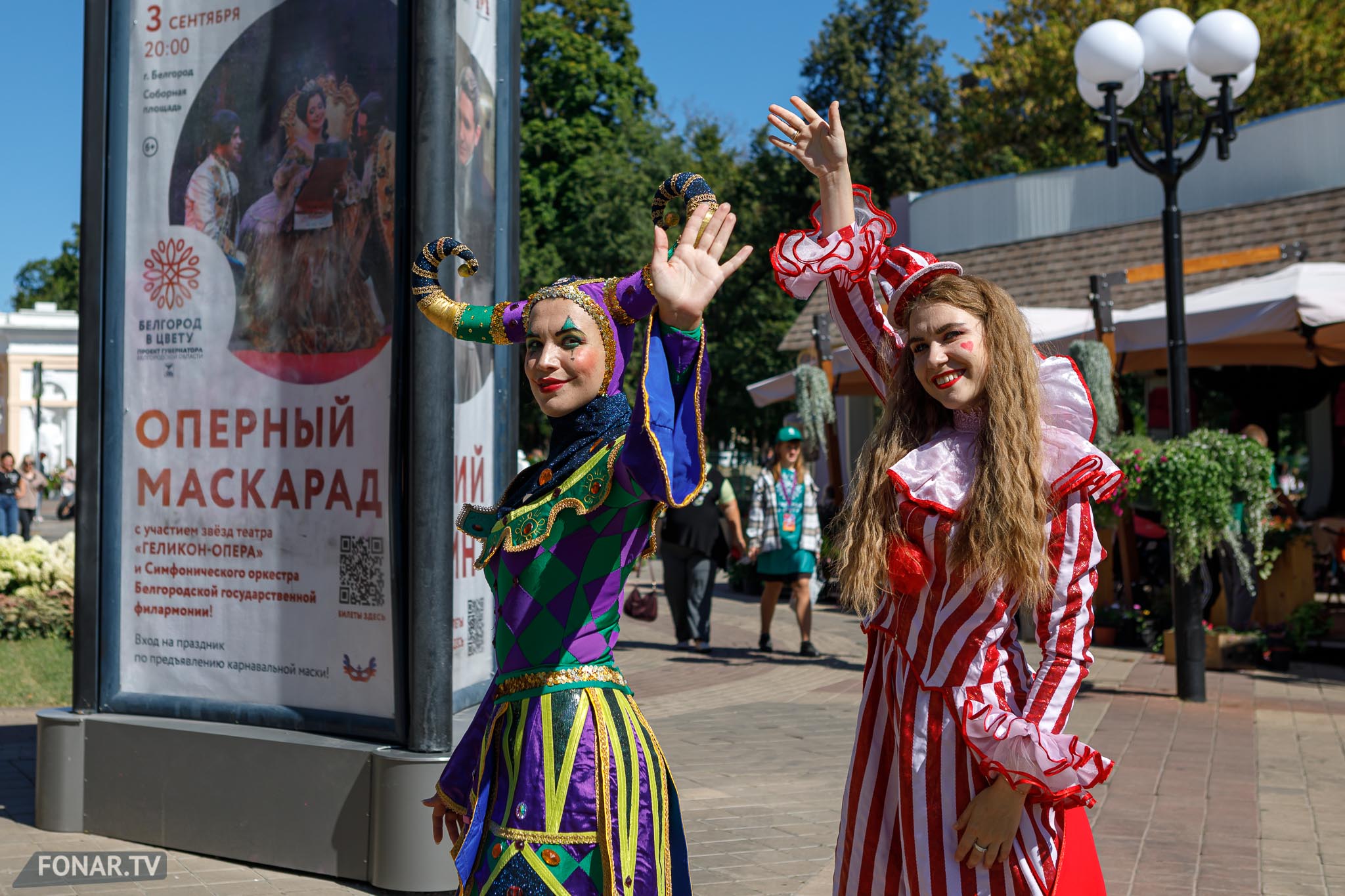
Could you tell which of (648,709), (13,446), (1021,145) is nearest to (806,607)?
(648,709)

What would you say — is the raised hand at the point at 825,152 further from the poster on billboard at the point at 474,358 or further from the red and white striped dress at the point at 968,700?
the poster on billboard at the point at 474,358

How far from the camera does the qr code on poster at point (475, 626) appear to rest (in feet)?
15.9

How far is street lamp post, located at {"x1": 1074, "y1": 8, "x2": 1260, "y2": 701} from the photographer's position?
8.74m

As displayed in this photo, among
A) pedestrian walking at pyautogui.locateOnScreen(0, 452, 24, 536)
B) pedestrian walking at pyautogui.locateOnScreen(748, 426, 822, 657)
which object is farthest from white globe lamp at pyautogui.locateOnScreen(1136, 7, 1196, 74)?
pedestrian walking at pyautogui.locateOnScreen(0, 452, 24, 536)

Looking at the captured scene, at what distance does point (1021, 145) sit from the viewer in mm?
30250

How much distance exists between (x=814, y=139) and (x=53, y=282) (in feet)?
287

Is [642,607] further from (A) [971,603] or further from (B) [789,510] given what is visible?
(A) [971,603]

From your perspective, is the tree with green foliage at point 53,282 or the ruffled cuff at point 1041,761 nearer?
the ruffled cuff at point 1041,761

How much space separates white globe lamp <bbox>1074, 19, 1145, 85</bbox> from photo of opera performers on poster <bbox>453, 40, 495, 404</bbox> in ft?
19.4

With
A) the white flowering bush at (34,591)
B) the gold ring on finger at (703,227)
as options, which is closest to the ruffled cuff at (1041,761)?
the gold ring on finger at (703,227)

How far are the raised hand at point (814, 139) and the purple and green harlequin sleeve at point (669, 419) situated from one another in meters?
0.53

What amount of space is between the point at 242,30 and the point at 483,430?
1844mm

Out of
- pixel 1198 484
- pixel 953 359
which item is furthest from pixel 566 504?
pixel 1198 484

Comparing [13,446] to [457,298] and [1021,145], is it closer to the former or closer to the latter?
[1021,145]
